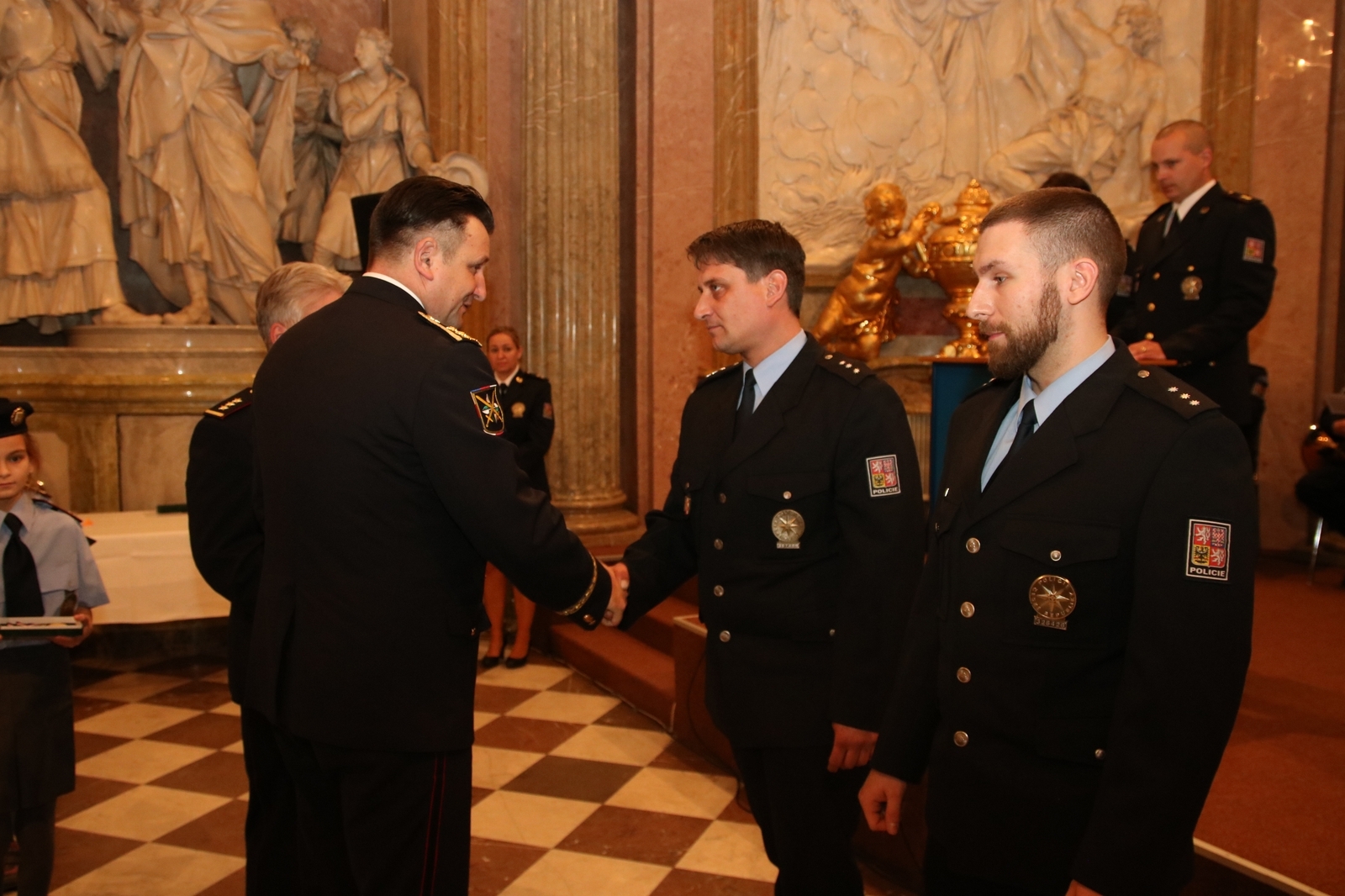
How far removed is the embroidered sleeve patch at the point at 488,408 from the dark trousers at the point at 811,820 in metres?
0.87

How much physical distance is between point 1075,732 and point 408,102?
5.85 meters

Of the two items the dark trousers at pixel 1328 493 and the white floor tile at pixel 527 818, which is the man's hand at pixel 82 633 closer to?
the white floor tile at pixel 527 818

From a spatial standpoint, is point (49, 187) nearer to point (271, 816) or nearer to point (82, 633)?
point (82, 633)

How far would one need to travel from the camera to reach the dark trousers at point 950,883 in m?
1.55

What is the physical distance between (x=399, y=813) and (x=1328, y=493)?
4.23 meters

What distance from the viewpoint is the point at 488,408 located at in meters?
1.85

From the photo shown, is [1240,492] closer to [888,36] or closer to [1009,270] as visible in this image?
[1009,270]

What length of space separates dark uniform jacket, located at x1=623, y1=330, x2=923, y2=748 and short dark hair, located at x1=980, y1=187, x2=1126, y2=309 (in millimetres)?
609

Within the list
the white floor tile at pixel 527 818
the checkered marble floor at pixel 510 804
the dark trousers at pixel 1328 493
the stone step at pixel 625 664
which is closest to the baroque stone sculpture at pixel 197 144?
the checkered marble floor at pixel 510 804

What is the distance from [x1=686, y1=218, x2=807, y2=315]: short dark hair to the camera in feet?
7.18

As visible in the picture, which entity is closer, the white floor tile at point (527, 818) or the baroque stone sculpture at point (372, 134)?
the white floor tile at point (527, 818)

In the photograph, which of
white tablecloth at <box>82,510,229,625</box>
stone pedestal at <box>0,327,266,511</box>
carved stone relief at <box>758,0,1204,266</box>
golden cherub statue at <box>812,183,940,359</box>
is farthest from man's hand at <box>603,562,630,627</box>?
carved stone relief at <box>758,0,1204,266</box>

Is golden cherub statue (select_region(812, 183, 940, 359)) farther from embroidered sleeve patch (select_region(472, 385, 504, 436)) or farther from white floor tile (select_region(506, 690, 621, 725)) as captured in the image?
embroidered sleeve patch (select_region(472, 385, 504, 436))

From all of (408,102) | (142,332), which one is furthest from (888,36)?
(142,332)
